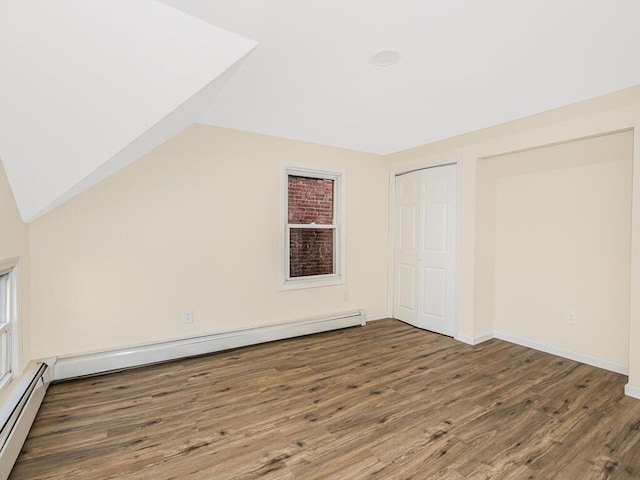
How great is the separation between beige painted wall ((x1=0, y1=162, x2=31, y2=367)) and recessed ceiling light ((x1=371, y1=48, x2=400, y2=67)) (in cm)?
244

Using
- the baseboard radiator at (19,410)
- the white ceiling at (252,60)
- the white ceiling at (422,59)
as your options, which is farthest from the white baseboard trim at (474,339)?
the baseboard radiator at (19,410)

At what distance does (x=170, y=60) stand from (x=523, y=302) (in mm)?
4066

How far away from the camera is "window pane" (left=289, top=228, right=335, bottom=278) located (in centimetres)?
402

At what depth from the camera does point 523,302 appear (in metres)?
3.64

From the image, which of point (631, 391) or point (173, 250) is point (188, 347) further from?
point (631, 391)

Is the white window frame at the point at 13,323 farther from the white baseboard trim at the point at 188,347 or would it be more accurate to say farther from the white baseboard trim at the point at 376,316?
the white baseboard trim at the point at 376,316

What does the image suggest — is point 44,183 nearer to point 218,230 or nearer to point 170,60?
point 170,60

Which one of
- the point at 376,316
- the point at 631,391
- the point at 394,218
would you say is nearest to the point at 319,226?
the point at 394,218

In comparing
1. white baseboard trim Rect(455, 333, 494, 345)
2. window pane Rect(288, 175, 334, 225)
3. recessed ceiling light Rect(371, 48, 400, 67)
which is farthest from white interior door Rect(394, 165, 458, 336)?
recessed ceiling light Rect(371, 48, 400, 67)

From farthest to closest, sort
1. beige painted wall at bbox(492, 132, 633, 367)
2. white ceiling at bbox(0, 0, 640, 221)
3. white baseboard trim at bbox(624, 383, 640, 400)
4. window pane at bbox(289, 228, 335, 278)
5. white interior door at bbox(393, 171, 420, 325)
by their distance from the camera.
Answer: white interior door at bbox(393, 171, 420, 325) < window pane at bbox(289, 228, 335, 278) < beige painted wall at bbox(492, 132, 633, 367) < white baseboard trim at bbox(624, 383, 640, 400) < white ceiling at bbox(0, 0, 640, 221)

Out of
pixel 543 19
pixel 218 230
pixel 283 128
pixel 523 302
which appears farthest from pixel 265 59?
pixel 523 302

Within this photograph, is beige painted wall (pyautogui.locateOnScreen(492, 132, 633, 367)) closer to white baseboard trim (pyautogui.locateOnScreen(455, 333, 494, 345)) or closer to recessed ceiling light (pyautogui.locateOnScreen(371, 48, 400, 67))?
white baseboard trim (pyautogui.locateOnScreen(455, 333, 494, 345))

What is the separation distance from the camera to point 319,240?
422cm

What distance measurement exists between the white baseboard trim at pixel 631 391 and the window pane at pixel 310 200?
126 inches
